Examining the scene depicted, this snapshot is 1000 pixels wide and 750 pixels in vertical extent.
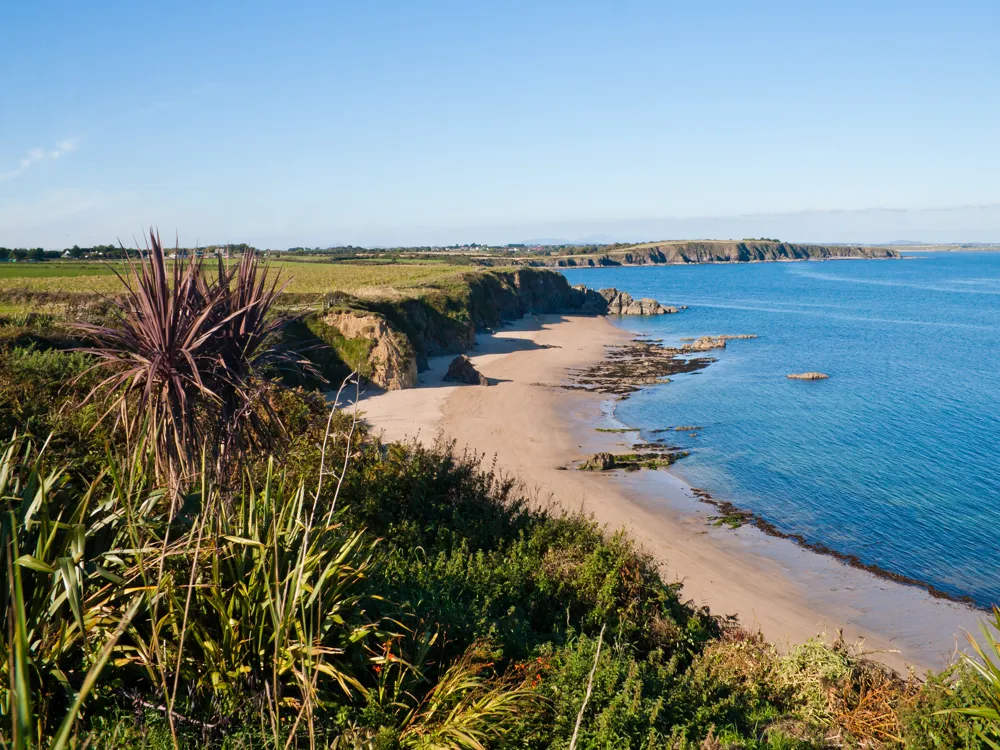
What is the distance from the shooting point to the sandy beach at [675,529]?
16219mm

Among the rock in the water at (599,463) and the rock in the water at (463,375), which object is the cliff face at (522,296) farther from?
the rock in the water at (599,463)

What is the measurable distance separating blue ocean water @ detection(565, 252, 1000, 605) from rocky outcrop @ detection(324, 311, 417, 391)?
1161 cm

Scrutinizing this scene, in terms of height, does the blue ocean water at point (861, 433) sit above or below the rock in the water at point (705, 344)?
below

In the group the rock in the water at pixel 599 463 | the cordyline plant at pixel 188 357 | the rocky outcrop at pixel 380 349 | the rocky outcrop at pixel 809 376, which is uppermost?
the cordyline plant at pixel 188 357

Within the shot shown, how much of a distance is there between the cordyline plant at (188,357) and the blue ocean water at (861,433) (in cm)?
1873

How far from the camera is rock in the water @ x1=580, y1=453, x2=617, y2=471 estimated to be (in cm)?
2717

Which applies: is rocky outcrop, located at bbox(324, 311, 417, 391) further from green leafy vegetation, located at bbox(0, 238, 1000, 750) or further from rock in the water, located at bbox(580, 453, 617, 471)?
→ green leafy vegetation, located at bbox(0, 238, 1000, 750)

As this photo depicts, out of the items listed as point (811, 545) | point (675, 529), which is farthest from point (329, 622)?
point (811, 545)

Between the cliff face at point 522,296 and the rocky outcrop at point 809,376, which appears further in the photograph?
the cliff face at point 522,296

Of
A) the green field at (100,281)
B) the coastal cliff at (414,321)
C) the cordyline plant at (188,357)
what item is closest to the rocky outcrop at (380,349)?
the coastal cliff at (414,321)

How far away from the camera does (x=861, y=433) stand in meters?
32.8

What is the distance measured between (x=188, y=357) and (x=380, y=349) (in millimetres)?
30713

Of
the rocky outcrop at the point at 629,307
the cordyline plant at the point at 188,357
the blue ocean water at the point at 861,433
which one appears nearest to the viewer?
the cordyline plant at the point at 188,357

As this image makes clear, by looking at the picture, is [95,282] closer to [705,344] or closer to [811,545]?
[811,545]
